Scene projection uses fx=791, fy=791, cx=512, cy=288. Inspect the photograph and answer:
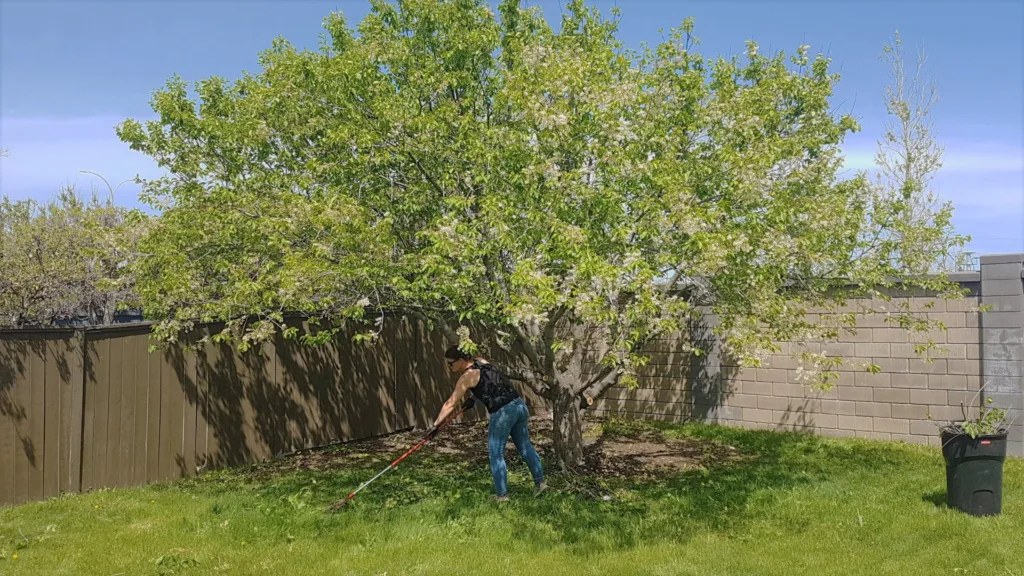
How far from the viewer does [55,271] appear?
14.0 m

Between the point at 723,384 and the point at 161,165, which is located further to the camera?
the point at 723,384

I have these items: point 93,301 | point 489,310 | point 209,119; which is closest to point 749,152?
point 489,310

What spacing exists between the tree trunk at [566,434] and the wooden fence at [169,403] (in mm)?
3493

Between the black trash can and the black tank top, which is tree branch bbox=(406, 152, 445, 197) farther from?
the black trash can

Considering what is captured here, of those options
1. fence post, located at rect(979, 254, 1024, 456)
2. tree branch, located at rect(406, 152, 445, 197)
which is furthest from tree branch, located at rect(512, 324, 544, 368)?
fence post, located at rect(979, 254, 1024, 456)

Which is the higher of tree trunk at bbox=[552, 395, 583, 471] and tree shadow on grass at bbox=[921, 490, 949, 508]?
tree trunk at bbox=[552, 395, 583, 471]

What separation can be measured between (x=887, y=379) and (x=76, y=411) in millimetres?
9827

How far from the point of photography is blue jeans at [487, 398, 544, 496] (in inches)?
297

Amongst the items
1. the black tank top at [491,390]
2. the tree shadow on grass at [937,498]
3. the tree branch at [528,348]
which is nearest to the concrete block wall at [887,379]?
the tree shadow on grass at [937,498]

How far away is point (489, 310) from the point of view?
7047 millimetres

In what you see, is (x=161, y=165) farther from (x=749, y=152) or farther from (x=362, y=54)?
(x=749, y=152)

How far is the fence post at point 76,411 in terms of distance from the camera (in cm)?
796

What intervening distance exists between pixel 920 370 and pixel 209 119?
9.35 m

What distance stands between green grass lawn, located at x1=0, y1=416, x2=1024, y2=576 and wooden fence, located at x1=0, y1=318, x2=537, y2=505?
41 cm
